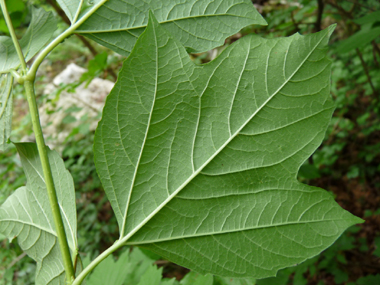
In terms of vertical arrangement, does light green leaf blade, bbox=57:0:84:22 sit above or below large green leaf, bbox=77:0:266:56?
above

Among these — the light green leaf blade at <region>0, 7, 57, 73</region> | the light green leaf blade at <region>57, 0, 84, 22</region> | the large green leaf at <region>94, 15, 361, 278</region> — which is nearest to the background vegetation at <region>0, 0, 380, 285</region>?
the light green leaf blade at <region>0, 7, 57, 73</region>

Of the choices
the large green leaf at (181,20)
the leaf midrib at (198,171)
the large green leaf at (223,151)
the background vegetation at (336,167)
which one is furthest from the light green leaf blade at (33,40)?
the background vegetation at (336,167)

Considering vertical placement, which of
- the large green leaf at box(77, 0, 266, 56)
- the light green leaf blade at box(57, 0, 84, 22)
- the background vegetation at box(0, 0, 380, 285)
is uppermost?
the light green leaf blade at box(57, 0, 84, 22)

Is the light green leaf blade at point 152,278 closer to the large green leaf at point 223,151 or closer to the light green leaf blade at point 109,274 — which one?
the light green leaf blade at point 109,274

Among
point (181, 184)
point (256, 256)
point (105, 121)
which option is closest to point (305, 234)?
point (256, 256)

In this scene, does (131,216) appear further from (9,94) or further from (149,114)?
(9,94)

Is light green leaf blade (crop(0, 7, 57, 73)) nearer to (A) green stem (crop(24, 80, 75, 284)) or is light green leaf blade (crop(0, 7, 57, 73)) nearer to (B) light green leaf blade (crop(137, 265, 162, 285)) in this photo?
(A) green stem (crop(24, 80, 75, 284))

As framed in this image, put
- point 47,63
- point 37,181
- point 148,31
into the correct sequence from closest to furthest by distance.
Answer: point 148,31, point 37,181, point 47,63
